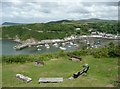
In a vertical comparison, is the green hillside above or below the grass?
below

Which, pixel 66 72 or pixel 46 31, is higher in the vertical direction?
pixel 66 72

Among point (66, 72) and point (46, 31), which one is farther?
point (46, 31)

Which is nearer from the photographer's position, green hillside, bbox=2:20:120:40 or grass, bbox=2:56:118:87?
grass, bbox=2:56:118:87

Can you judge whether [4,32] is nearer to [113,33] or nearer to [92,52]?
[113,33]

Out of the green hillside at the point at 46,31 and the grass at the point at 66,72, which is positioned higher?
the grass at the point at 66,72

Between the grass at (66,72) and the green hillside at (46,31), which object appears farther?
the green hillside at (46,31)

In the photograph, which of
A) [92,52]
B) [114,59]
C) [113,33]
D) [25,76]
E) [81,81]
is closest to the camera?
[81,81]

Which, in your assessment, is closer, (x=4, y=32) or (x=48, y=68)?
(x=48, y=68)

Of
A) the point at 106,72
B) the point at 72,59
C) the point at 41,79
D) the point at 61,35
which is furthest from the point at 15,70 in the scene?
the point at 61,35
